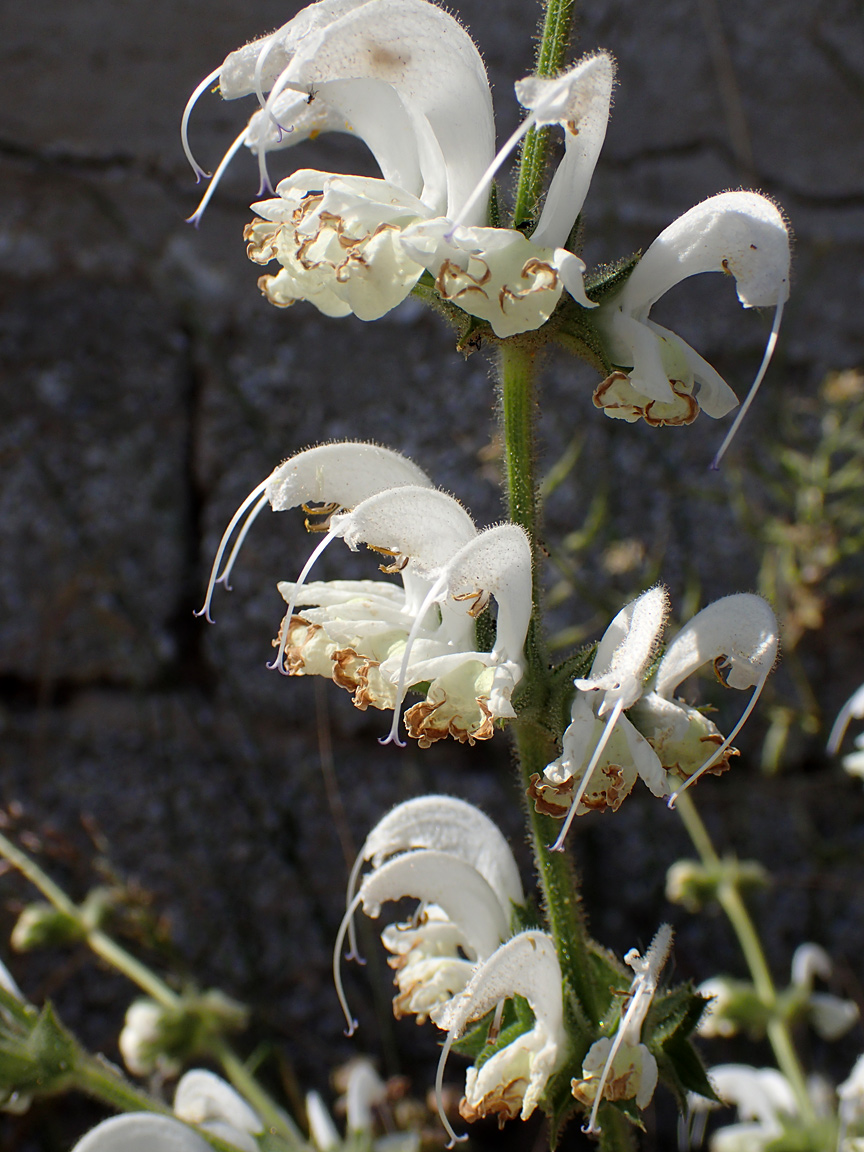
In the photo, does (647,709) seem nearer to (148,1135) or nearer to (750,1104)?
(148,1135)

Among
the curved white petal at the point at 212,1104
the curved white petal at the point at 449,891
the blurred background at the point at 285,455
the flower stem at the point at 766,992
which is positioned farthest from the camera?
the blurred background at the point at 285,455

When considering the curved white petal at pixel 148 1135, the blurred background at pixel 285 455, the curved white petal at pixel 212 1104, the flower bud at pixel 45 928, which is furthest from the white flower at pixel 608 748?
the blurred background at pixel 285 455

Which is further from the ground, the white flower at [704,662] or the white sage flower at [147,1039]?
the white flower at [704,662]

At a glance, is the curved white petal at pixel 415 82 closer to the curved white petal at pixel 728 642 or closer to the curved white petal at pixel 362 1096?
the curved white petal at pixel 728 642

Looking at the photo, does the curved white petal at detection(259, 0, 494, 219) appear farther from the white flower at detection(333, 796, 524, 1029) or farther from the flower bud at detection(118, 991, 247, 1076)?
the flower bud at detection(118, 991, 247, 1076)

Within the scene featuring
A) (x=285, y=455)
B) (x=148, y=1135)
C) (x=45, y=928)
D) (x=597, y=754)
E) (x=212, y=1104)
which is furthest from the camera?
(x=285, y=455)

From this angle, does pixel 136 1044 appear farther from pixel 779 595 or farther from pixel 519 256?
pixel 779 595

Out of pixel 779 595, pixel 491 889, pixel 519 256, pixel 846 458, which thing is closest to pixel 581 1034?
pixel 491 889

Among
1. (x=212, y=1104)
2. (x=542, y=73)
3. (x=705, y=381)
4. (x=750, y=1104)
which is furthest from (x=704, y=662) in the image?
(x=750, y=1104)
